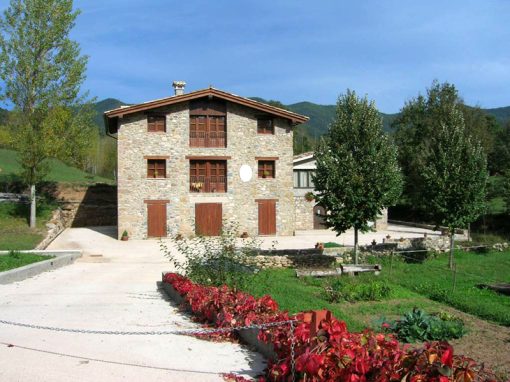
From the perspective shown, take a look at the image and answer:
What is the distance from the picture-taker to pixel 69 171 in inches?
1891

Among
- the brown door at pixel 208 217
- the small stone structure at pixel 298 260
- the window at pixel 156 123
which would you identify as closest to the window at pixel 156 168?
the window at pixel 156 123

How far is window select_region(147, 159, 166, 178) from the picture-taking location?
94.4 feet

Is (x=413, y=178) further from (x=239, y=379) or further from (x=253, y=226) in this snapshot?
(x=239, y=379)

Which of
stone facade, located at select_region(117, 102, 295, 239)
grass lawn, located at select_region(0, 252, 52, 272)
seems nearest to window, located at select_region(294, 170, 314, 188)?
stone facade, located at select_region(117, 102, 295, 239)

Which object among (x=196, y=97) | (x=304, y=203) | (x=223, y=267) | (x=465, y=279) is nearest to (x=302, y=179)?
(x=304, y=203)

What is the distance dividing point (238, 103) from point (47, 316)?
21.6 meters

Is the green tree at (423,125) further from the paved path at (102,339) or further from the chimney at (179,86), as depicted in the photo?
the paved path at (102,339)

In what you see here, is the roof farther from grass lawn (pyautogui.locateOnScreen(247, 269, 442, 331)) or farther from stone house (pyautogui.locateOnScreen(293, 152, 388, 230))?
grass lawn (pyautogui.locateOnScreen(247, 269, 442, 331))

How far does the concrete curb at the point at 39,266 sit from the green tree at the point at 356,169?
369 inches

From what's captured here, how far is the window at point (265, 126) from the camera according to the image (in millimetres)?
30516

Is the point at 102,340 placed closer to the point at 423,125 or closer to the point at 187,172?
the point at 187,172

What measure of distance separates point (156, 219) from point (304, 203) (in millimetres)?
11152

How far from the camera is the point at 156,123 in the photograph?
28828mm

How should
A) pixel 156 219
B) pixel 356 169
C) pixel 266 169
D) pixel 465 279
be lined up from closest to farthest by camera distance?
1. pixel 465 279
2. pixel 356 169
3. pixel 156 219
4. pixel 266 169
